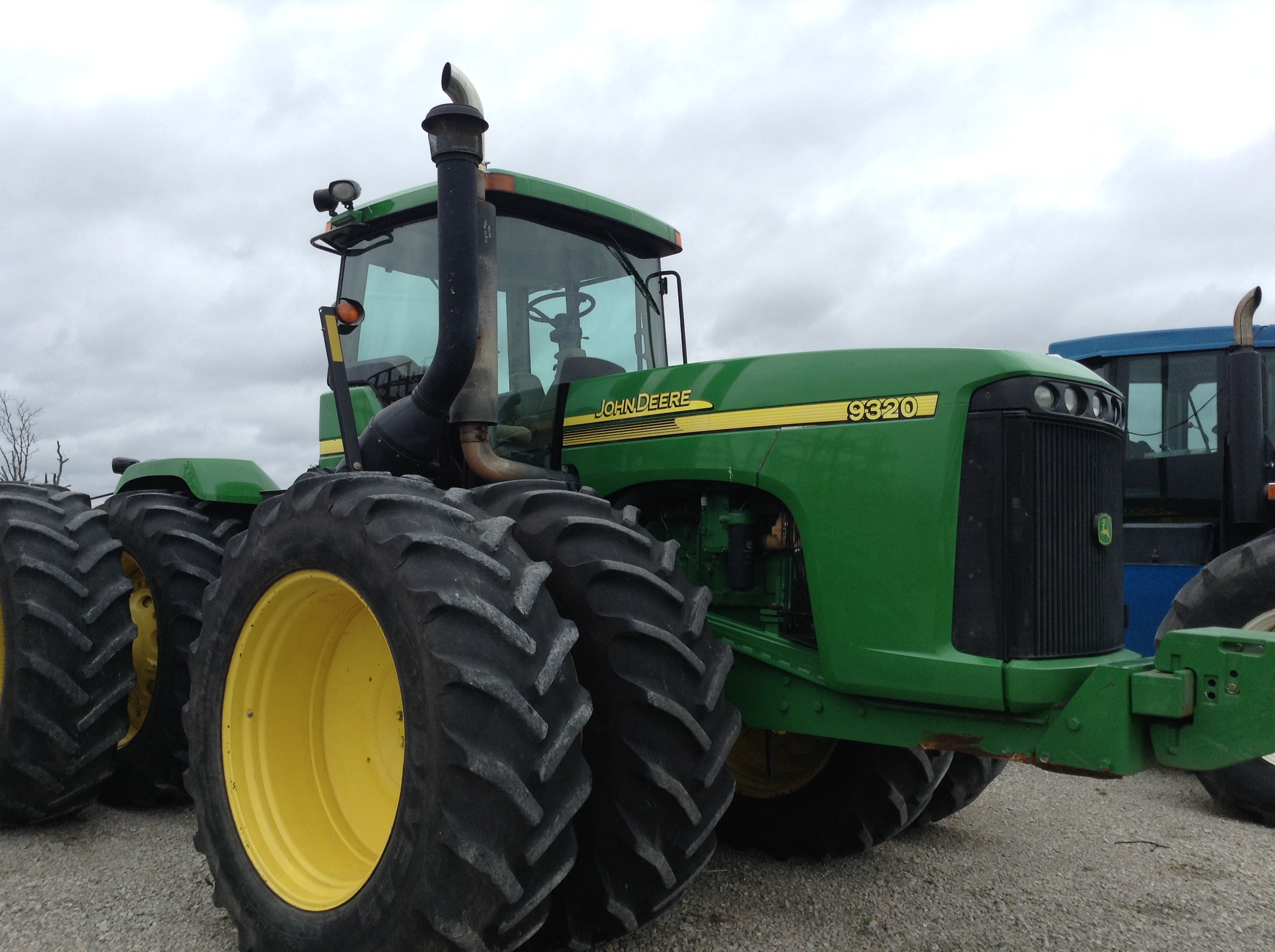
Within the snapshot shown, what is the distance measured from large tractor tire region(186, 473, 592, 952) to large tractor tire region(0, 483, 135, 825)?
1.04 meters

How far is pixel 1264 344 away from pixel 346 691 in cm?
630

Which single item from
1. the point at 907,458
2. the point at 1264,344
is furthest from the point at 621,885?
the point at 1264,344

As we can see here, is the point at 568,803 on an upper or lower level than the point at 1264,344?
lower

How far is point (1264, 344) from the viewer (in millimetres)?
6738

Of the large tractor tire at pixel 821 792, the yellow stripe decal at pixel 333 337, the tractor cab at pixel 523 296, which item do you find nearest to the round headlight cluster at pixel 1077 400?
the large tractor tire at pixel 821 792

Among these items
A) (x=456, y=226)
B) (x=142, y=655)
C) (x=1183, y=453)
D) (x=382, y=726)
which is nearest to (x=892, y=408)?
(x=456, y=226)

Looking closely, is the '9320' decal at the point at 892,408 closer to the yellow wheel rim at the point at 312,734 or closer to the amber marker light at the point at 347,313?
the yellow wheel rim at the point at 312,734

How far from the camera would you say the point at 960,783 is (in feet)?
13.6

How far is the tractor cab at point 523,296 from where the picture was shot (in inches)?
155

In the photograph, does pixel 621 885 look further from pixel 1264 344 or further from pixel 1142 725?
pixel 1264 344

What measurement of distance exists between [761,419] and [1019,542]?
35.0 inches

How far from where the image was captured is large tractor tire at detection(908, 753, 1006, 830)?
13.6 feet

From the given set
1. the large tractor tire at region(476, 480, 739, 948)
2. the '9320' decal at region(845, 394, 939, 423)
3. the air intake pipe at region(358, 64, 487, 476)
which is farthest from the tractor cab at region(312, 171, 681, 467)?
the '9320' decal at region(845, 394, 939, 423)

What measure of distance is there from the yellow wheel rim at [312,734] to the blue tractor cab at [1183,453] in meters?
4.94
